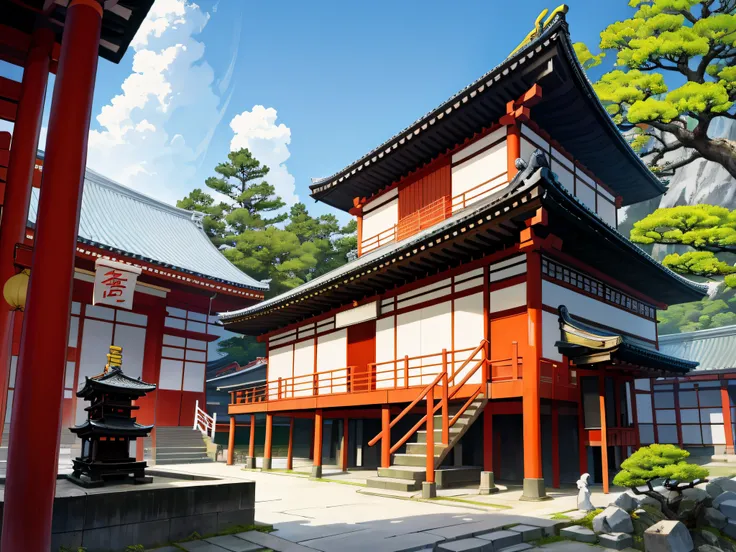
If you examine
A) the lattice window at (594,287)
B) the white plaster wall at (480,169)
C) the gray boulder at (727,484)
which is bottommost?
the gray boulder at (727,484)

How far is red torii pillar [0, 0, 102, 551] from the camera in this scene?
179 inches

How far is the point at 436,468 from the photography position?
12.5 meters

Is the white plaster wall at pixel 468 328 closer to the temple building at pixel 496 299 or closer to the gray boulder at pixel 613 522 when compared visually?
the temple building at pixel 496 299

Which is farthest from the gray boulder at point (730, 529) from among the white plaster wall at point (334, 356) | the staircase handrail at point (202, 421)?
the staircase handrail at point (202, 421)

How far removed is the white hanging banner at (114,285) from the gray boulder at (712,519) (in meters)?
17.0

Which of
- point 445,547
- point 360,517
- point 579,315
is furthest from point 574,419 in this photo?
point 445,547

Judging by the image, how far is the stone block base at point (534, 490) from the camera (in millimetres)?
11352

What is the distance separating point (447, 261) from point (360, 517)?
7632mm

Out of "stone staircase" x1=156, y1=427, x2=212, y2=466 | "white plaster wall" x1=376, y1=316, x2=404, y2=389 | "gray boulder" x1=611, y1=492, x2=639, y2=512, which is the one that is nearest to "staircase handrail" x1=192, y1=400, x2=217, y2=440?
"stone staircase" x1=156, y1=427, x2=212, y2=466

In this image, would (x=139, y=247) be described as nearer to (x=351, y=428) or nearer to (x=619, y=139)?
(x=351, y=428)

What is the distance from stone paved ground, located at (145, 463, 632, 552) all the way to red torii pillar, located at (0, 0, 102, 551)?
3.33m

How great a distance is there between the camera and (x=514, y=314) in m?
13.7

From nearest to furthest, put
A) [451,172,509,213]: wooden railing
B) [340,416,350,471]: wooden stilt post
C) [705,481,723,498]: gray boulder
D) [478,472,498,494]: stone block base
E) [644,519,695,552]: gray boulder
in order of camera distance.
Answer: [644,519,695,552]: gray boulder → [705,481,723,498]: gray boulder → [478,472,498,494]: stone block base → [451,172,509,213]: wooden railing → [340,416,350,471]: wooden stilt post

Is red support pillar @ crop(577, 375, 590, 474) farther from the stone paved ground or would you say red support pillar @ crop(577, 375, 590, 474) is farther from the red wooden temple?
the red wooden temple
